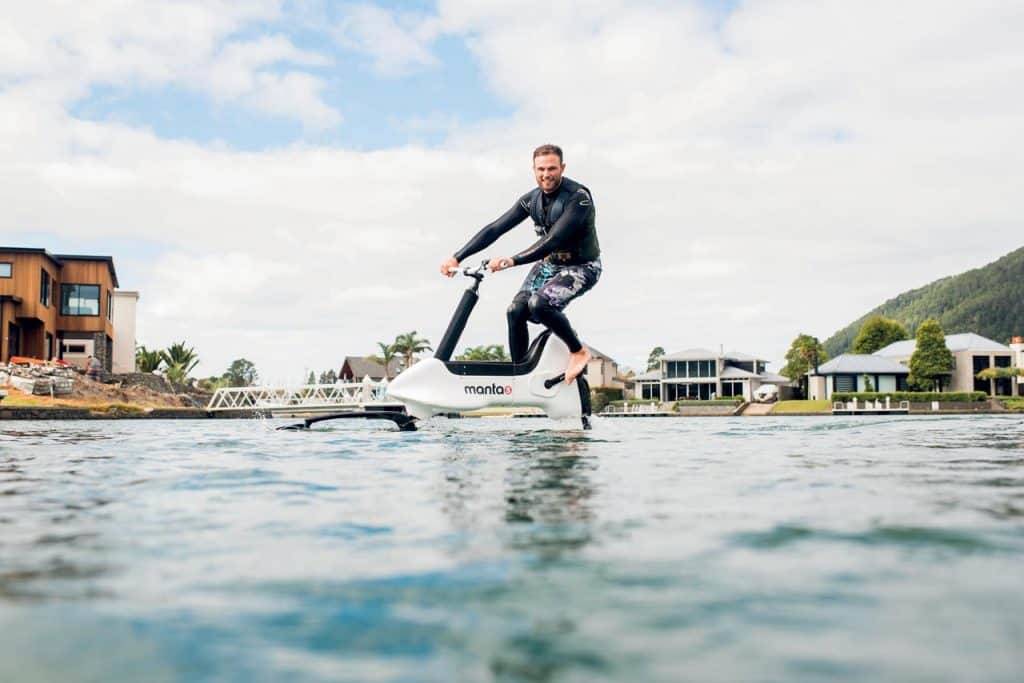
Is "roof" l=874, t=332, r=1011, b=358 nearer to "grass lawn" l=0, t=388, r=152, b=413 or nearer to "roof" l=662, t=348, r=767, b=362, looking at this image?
"roof" l=662, t=348, r=767, b=362

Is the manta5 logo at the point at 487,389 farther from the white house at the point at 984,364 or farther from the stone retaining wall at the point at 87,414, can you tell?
the white house at the point at 984,364

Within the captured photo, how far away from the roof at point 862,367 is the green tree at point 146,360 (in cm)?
5712

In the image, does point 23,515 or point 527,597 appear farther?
point 23,515

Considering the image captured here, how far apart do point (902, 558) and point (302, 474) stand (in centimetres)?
307

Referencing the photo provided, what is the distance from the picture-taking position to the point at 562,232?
8.23 metres

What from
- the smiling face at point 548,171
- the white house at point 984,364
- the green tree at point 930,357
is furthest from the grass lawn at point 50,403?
the white house at point 984,364

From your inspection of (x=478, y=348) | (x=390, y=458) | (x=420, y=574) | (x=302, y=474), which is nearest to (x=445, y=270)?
(x=390, y=458)

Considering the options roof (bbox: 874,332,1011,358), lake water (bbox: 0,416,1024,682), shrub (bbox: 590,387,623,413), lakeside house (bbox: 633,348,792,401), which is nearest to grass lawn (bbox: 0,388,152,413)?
lake water (bbox: 0,416,1024,682)

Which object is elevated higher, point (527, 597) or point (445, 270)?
point (445, 270)

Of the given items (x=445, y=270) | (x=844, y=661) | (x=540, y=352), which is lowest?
(x=844, y=661)

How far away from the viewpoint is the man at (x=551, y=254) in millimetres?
8266

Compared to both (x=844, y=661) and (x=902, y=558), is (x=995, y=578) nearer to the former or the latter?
(x=902, y=558)

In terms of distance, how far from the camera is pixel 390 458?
16.9 ft

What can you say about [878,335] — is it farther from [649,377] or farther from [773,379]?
[649,377]
